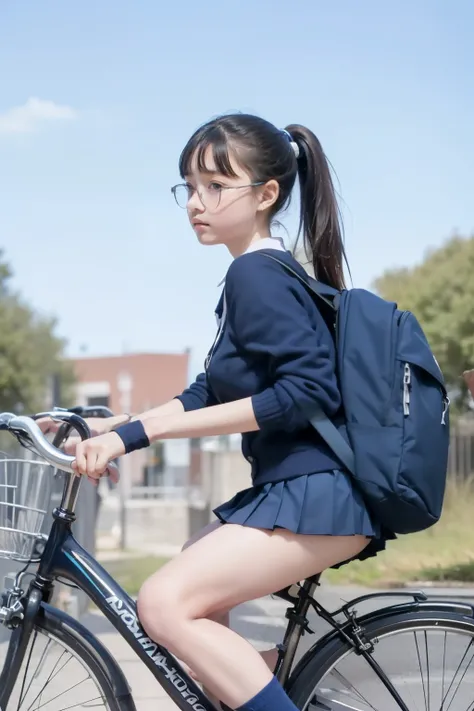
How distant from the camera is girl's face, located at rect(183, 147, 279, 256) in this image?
8.65ft

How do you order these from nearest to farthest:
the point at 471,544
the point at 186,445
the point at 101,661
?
the point at 101,661 < the point at 471,544 < the point at 186,445

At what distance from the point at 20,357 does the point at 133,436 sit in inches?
1695

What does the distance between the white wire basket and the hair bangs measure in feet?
2.57

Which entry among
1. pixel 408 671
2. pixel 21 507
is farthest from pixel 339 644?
pixel 21 507

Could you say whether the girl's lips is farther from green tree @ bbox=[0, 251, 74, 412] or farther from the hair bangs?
green tree @ bbox=[0, 251, 74, 412]

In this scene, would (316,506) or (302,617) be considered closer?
(316,506)

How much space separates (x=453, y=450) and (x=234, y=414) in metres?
18.2

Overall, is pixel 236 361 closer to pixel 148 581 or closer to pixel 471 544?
pixel 148 581

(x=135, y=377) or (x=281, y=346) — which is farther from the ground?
(x=135, y=377)

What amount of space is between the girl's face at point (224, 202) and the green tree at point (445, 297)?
2122 centimetres

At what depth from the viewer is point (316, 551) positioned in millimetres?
2463

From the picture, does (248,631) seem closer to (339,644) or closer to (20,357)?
(339,644)

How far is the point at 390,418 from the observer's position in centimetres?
243

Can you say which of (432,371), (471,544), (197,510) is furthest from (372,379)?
(197,510)
